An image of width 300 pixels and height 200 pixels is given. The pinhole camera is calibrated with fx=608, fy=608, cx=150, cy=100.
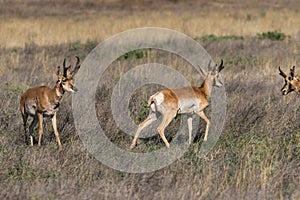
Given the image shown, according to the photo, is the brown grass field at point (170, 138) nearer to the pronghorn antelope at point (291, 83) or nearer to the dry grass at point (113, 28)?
the pronghorn antelope at point (291, 83)

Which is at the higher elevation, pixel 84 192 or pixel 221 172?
pixel 221 172

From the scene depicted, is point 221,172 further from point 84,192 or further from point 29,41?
point 29,41

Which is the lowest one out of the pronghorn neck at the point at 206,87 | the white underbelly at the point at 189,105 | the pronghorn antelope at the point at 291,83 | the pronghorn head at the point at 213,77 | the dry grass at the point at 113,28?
the white underbelly at the point at 189,105

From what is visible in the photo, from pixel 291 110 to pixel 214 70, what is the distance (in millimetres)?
1333

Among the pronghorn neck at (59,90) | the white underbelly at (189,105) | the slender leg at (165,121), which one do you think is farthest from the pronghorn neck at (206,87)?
the pronghorn neck at (59,90)

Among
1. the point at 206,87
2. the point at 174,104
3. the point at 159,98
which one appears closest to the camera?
the point at 159,98

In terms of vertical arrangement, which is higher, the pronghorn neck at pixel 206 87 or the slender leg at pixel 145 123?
the pronghorn neck at pixel 206 87

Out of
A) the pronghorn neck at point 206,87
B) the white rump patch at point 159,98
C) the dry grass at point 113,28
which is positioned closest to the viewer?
the white rump patch at point 159,98

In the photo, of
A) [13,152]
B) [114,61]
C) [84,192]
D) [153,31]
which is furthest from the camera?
[153,31]

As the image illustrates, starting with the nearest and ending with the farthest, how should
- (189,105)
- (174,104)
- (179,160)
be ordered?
1. (179,160)
2. (174,104)
3. (189,105)

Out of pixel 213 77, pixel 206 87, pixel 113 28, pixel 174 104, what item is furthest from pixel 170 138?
pixel 113 28

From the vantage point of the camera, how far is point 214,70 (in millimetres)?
→ 9070

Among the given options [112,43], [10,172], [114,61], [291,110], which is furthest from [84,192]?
[112,43]

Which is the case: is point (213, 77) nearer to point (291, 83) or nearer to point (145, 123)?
point (291, 83)
